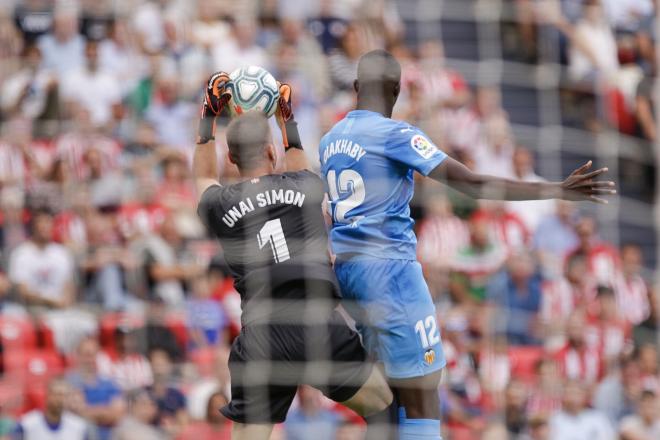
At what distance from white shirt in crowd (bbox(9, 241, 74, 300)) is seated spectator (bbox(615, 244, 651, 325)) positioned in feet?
13.2

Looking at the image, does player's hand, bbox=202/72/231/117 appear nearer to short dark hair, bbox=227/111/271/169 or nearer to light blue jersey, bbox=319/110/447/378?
short dark hair, bbox=227/111/271/169

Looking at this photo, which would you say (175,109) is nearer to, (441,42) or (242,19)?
(242,19)

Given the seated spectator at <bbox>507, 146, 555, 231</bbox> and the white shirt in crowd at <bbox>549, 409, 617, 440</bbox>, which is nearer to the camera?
the white shirt in crowd at <bbox>549, 409, 617, 440</bbox>

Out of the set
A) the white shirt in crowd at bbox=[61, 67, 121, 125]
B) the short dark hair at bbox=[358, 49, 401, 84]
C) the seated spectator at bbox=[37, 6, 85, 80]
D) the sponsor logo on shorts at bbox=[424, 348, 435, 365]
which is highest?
the seated spectator at bbox=[37, 6, 85, 80]

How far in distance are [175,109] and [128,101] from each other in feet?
1.10

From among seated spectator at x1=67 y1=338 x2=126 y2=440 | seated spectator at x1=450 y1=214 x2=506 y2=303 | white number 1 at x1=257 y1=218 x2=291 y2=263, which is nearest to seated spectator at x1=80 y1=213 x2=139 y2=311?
seated spectator at x1=67 y1=338 x2=126 y2=440

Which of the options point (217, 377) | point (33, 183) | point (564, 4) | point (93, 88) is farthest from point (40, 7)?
point (564, 4)

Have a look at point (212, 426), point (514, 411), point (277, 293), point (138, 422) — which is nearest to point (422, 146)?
point (277, 293)

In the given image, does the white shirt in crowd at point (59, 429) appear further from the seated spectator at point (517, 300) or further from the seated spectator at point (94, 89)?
the seated spectator at point (517, 300)

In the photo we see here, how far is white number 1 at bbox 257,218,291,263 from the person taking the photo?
20.6 ft

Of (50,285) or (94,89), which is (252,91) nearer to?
(50,285)

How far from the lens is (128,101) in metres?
10.5

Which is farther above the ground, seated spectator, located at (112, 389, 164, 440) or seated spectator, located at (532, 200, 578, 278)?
seated spectator, located at (532, 200, 578, 278)

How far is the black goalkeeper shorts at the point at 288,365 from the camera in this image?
20.5 ft
